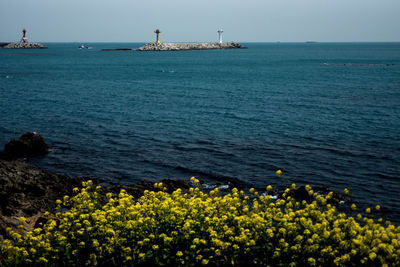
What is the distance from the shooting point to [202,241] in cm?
1119

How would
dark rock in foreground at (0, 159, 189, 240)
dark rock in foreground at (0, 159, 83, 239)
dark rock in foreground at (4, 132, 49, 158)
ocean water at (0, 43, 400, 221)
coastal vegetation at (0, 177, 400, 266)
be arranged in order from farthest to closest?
dark rock in foreground at (4, 132, 49, 158) → ocean water at (0, 43, 400, 221) → dark rock in foreground at (0, 159, 83, 239) → dark rock in foreground at (0, 159, 189, 240) → coastal vegetation at (0, 177, 400, 266)

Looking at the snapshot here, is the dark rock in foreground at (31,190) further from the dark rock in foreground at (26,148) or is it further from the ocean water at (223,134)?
the dark rock in foreground at (26,148)

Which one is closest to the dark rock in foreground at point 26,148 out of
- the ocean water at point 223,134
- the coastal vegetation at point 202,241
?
the ocean water at point 223,134

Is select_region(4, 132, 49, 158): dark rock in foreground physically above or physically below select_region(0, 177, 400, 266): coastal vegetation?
below

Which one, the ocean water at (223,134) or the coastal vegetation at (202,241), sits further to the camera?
the ocean water at (223,134)

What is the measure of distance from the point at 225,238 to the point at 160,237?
1976mm

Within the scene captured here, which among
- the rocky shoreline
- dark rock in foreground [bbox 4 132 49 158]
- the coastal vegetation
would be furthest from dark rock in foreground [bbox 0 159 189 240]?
dark rock in foreground [bbox 4 132 49 158]

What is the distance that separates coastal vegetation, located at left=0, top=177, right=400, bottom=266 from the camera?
36.6ft

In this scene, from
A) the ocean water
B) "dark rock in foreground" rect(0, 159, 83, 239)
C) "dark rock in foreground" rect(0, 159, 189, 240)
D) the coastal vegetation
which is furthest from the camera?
the ocean water

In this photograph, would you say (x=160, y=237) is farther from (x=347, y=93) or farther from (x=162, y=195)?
(x=347, y=93)

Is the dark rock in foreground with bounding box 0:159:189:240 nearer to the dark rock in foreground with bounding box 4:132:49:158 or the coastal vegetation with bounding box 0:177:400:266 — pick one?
the coastal vegetation with bounding box 0:177:400:266

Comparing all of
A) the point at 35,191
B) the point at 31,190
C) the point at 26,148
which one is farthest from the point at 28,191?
the point at 26,148

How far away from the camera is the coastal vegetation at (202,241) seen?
11.1 meters

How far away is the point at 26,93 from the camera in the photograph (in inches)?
2493
